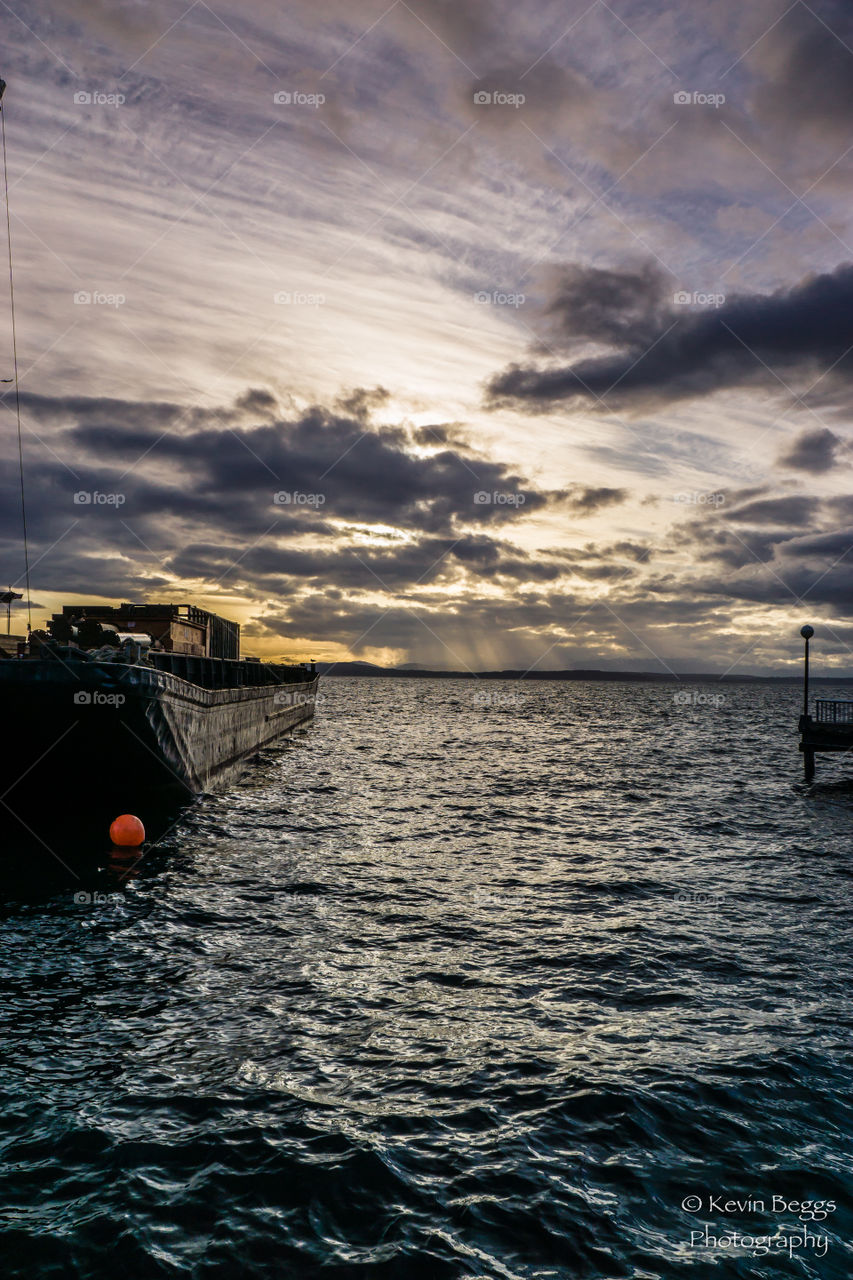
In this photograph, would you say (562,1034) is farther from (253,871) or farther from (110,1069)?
(253,871)

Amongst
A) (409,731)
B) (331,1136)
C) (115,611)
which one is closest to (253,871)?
(331,1136)

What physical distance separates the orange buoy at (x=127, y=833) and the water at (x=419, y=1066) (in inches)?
24.1

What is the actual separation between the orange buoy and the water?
61cm

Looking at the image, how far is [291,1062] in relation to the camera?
7.05 m

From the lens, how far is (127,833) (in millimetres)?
15523

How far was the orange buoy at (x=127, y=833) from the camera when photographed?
15.5 meters

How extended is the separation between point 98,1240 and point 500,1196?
2.68 m

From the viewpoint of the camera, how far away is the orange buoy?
1548 centimetres
